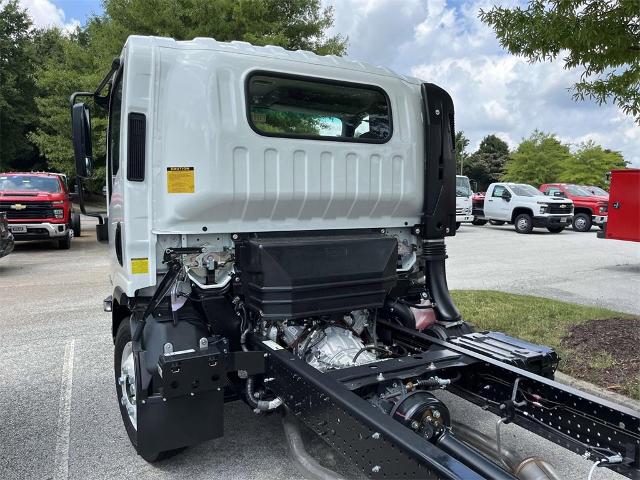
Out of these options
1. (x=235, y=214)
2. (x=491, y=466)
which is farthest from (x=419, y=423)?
(x=235, y=214)

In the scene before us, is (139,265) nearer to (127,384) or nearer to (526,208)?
(127,384)

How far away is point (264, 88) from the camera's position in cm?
329

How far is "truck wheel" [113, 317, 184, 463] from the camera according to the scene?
10.5 ft

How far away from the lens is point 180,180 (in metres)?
2.97

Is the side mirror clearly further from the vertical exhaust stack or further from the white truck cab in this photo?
the white truck cab

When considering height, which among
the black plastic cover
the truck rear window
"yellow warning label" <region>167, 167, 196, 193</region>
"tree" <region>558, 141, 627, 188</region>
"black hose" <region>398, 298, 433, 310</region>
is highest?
"tree" <region>558, 141, 627, 188</region>

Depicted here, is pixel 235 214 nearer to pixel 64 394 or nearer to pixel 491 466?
pixel 491 466

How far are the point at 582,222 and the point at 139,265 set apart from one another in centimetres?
2186

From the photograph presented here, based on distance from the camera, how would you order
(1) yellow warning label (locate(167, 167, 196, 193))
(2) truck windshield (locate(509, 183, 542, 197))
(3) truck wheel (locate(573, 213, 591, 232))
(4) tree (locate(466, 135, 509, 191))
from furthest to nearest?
(4) tree (locate(466, 135, 509, 191)) → (3) truck wheel (locate(573, 213, 591, 232)) → (2) truck windshield (locate(509, 183, 542, 197)) → (1) yellow warning label (locate(167, 167, 196, 193))

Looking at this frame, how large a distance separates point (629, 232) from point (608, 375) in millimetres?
7006

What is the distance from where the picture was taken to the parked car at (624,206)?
9766mm

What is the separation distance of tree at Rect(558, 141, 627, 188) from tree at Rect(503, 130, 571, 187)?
774 millimetres

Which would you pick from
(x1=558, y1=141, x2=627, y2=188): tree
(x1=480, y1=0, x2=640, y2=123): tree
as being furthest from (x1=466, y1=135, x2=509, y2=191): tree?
(x1=480, y1=0, x2=640, y2=123): tree

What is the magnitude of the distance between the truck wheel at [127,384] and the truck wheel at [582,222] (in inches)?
844
